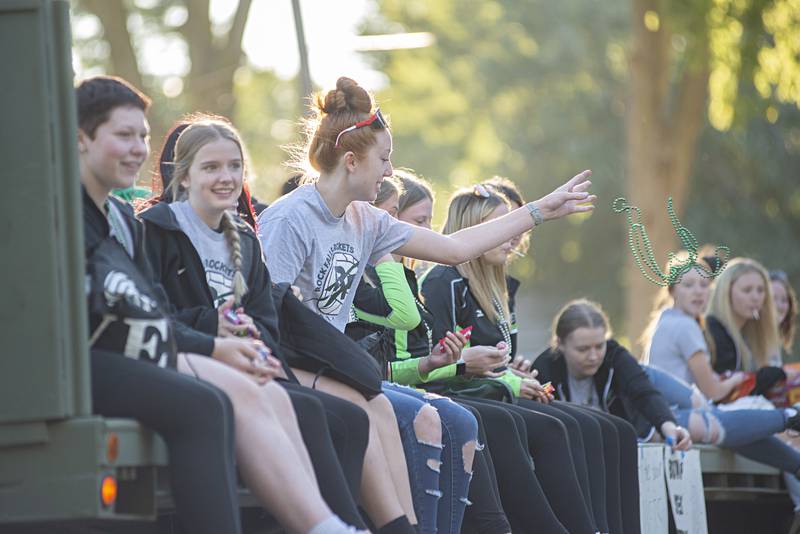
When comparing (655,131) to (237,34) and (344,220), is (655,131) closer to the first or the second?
(237,34)

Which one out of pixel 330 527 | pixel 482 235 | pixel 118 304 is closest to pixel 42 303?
pixel 118 304

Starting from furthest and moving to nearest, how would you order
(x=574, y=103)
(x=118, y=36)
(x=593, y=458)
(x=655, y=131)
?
(x=574, y=103)
(x=118, y=36)
(x=655, y=131)
(x=593, y=458)

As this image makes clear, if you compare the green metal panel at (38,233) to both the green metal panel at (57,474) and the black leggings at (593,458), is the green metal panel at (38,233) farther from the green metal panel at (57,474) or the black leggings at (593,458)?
the black leggings at (593,458)

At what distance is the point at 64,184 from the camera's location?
151 inches

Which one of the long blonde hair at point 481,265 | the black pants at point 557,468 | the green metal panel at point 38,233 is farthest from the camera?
the long blonde hair at point 481,265

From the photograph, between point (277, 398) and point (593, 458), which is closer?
point (277, 398)

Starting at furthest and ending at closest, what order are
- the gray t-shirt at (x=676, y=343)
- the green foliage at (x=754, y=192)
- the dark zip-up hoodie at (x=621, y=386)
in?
1. the green foliage at (x=754, y=192)
2. the gray t-shirt at (x=676, y=343)
3. the dark zip-up hoodie at (x=621, y=386)

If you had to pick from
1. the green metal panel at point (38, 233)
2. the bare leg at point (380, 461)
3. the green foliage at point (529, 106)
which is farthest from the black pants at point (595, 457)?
the green foliage at point (529, 106)

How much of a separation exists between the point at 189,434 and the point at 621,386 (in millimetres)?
4381

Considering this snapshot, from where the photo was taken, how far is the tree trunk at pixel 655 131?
1463cm

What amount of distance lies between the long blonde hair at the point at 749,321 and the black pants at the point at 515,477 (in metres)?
3.83

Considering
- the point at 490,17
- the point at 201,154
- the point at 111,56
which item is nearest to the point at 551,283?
the point at 490,17

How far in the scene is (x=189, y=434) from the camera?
3.94 meters

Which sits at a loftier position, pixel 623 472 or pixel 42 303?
pixel 42 303
